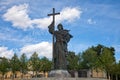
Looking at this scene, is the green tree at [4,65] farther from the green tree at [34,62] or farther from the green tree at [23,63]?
the green tree at [34,62]

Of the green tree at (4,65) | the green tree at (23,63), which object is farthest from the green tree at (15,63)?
the green tree at (4,65)

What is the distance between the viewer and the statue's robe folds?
83.3 ft

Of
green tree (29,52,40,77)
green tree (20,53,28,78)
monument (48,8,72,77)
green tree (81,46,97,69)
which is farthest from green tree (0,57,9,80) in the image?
monument (48,8,72,77)

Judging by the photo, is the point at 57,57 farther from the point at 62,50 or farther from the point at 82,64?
the point at 82,64

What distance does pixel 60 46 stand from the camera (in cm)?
2552

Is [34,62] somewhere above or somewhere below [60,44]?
below

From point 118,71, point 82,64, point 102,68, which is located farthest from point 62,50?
point 118,71

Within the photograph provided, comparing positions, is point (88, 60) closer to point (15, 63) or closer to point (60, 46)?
point (15, 63)

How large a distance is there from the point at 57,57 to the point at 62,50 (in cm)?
75

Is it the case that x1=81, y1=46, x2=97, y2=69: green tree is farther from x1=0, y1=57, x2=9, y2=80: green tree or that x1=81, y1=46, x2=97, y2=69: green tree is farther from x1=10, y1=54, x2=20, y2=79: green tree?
x1=0, y1=57, x2=9, y2=80: green tree

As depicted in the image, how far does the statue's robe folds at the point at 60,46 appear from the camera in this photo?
25.4 meters

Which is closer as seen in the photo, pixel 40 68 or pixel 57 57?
pixel 57 57

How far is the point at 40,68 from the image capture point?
198 ft

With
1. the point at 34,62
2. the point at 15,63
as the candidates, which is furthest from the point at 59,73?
the point at 15,63
